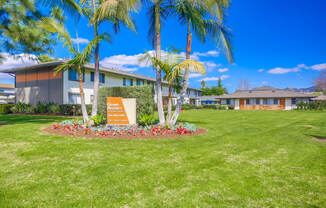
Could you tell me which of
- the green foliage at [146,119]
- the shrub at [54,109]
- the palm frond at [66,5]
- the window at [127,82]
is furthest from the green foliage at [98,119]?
the window at [127,82]

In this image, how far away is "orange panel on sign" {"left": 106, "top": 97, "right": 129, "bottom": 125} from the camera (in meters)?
9.97

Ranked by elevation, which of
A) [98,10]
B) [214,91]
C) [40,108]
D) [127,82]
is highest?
[214,91]

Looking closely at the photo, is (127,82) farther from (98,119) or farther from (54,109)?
(98,119)

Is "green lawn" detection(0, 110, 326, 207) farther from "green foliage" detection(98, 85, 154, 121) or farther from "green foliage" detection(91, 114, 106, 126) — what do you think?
"green foliage" detection(98, 85, 154, 121)

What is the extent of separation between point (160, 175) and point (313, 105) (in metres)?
39.2

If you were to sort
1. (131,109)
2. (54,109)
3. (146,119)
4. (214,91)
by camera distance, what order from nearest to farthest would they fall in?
(146,119) < (131,109) < (54,109) < (214,91)

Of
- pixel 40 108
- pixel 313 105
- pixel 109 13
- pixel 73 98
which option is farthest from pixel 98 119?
pixel 313 105

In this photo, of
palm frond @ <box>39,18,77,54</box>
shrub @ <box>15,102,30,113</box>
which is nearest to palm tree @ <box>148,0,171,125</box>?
palm frond @ <box>39,18,77,54</box>

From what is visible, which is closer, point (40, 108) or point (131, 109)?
point (131, 109)

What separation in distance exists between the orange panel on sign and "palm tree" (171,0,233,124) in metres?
2.67

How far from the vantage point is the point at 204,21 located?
30.5 ft

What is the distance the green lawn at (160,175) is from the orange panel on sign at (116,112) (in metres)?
3.72

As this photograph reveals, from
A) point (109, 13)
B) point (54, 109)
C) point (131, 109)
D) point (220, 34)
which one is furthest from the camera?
point (54, 109)

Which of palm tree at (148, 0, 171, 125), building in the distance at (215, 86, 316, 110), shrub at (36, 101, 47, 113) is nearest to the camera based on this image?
palm tree at (148, 0, 171, 125)
